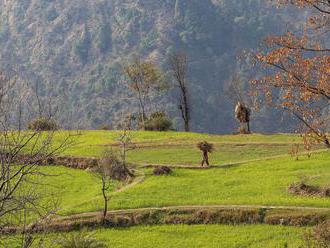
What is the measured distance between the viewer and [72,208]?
28859 mm

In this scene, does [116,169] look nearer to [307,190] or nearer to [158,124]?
[307,190]

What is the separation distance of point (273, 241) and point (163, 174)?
1362 centimetres

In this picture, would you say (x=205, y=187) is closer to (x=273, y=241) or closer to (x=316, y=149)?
(x=273, y=241)

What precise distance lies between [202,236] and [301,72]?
9.20 metres

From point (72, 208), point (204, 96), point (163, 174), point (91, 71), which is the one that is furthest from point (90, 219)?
point (91, 71)

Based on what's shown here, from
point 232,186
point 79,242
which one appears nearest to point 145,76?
point 232,186

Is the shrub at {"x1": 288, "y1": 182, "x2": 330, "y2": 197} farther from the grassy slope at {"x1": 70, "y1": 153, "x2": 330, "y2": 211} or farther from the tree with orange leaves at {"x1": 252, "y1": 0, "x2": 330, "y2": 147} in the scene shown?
the tree with orange leaves at {"x1": 252, "y1": 0, "x2": 330, "y2": 147}

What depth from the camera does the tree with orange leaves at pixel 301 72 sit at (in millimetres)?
17281

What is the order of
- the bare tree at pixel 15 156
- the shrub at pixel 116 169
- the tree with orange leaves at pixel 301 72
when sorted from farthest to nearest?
the shrub at pixel 116 169
the tree with orange leaves at pixel 301 72
the bare tree at pixel 15 156

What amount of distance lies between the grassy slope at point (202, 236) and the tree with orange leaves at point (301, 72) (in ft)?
19.5

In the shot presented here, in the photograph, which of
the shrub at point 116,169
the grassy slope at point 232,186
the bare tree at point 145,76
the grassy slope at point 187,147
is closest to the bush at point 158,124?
the grassy slope at point 187,147

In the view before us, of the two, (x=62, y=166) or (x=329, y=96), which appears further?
(x=62, y=166)

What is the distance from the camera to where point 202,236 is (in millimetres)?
23984

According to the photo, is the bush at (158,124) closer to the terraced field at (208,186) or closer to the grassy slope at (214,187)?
the terraced field at (208,186)
